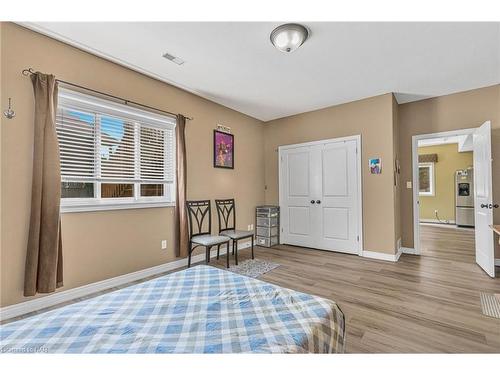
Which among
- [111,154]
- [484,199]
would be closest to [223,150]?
[111,154]

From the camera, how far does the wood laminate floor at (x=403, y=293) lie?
70.6 inches

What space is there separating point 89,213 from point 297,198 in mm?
3470

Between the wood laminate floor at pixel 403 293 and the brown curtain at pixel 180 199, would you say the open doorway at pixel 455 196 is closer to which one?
the wood laminate floor at pixel 403 293

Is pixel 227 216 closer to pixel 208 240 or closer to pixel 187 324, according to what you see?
pixel 208 240

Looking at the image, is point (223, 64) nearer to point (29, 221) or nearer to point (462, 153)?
point (29, 221)

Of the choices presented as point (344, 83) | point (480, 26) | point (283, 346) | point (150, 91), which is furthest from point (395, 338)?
point (150, 91)

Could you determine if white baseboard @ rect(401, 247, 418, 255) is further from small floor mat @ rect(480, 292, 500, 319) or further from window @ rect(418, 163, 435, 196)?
window @ rect(418, 163, 435, 196)

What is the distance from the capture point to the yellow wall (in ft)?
23.5

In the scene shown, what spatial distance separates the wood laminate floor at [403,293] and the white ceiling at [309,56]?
2.58m

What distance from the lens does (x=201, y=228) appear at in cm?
383

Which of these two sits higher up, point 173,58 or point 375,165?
point 173,58

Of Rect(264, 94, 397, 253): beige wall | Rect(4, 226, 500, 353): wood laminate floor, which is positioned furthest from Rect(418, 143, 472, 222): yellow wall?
Rect(264, 94, 397, 253): beige wall

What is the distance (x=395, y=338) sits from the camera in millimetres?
1820

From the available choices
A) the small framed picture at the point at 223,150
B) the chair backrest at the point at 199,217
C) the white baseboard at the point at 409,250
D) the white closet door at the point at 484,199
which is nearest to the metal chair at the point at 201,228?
the chair backrest at the point at 199,217
